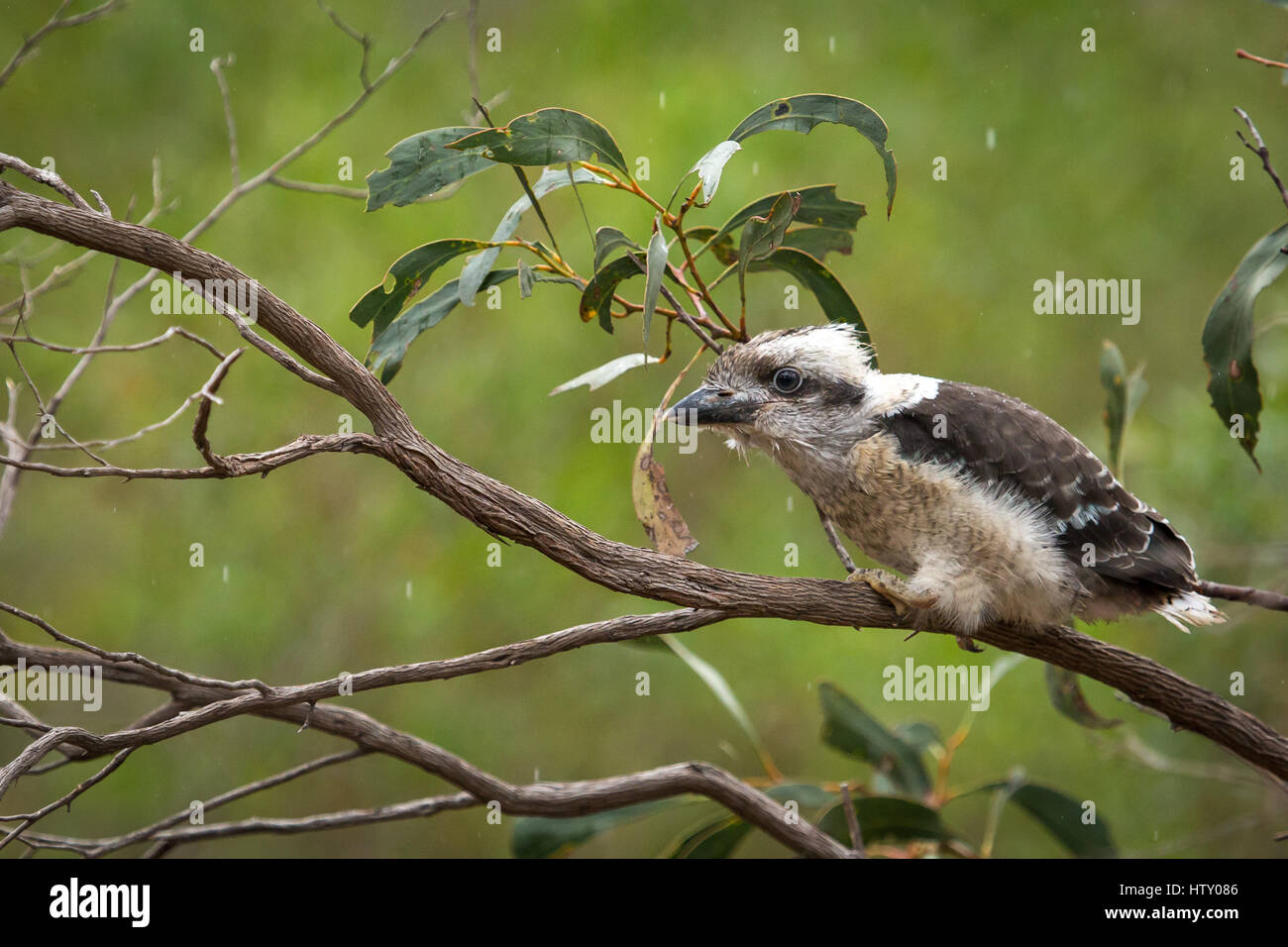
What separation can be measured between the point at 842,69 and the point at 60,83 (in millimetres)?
2188

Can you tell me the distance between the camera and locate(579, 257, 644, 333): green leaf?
135 cm

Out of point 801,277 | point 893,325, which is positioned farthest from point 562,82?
point 801,277

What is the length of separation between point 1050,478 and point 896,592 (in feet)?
1.15

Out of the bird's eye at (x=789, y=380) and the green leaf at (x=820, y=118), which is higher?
the green leaf at (x=820, y=118)

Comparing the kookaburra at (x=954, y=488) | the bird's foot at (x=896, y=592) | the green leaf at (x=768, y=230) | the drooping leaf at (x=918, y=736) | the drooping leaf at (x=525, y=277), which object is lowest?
the drooping leaf at (x=918, y=736)

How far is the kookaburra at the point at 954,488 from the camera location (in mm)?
1417

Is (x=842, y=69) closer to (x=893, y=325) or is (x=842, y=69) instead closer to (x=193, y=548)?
(x=893, y=325)

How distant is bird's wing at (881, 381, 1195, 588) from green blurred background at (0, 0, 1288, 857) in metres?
1.19

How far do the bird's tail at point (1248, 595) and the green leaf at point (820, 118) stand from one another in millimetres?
739
